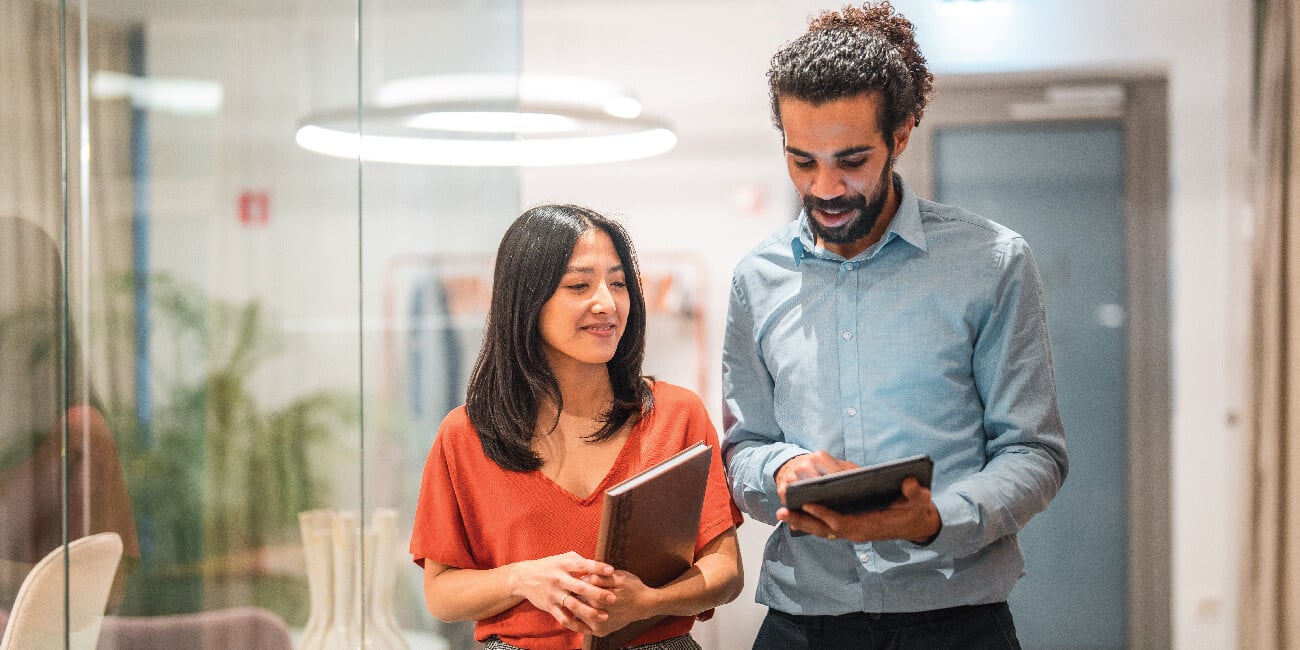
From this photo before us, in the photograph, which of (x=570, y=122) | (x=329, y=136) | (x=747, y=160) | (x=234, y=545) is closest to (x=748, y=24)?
(x=747, y=160)

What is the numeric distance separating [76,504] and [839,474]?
168cm

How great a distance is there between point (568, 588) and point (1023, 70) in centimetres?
279

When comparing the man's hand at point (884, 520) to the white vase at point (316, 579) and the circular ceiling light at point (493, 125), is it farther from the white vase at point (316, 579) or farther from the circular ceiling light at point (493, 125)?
the circular ceiling light at point (493, 125)

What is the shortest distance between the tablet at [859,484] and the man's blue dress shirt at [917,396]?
183 mm

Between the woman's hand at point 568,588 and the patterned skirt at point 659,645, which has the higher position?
the woman's hand at point 568,588

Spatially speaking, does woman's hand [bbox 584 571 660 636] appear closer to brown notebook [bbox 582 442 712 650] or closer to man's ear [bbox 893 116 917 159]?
brown notebook [bbox 582 442 712 650]

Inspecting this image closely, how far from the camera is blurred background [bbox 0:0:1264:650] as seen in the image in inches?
85.4

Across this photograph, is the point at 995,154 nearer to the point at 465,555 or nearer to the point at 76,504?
the point at 465,555

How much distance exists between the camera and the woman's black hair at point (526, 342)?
1638mm

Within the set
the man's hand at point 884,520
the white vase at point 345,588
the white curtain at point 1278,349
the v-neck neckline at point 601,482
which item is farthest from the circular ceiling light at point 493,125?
the white curtain at point 1278,349

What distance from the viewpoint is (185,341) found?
227cm

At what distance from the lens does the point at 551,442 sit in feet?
5.45

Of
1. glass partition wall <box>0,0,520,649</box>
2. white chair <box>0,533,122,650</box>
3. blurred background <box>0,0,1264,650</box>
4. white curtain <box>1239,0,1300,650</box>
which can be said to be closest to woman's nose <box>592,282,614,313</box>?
blurred background <box>0,0,1264,650</box>

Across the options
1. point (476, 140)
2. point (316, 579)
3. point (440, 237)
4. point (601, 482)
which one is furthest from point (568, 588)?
point (476, 140)
